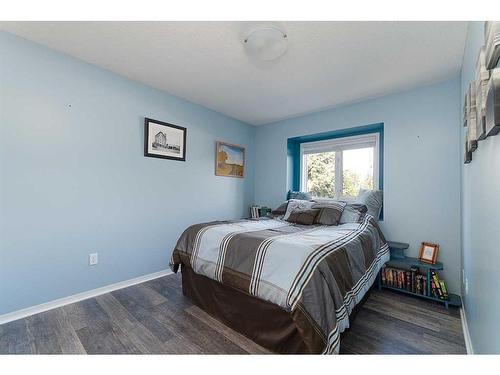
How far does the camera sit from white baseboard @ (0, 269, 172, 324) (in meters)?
1.84

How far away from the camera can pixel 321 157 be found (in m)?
3.74

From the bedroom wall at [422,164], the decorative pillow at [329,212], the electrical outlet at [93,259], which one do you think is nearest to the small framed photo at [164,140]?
the electrical outlet at [93,259]

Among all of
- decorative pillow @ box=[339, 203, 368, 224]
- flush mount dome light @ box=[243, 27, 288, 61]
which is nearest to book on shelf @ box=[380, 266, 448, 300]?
decorative pillow @ box=[339, 203, 368, 224]

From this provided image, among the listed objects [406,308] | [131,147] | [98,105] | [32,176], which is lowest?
[406,308]

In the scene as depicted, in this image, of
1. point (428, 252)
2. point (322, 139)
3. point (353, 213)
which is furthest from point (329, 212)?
point (322, 139)

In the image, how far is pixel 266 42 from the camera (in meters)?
1.72

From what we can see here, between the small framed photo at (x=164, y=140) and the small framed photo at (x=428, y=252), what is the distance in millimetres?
3139

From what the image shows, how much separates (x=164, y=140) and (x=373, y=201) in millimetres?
2813

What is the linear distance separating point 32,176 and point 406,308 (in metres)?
3.64

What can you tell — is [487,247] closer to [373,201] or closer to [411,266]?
[411,266]

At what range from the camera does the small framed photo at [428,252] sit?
7.82 ft

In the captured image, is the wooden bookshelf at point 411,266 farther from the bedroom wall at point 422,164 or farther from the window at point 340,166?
the window at point 340,166
